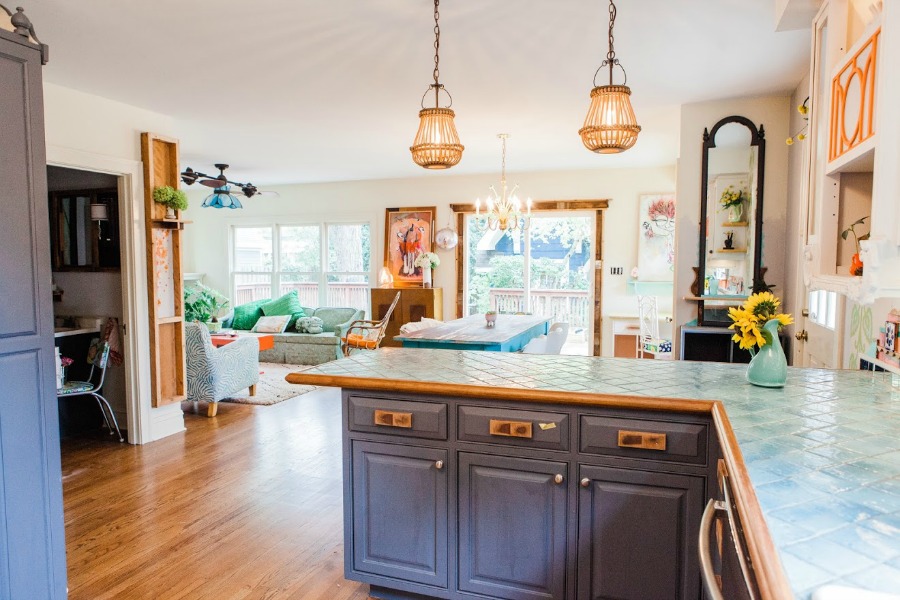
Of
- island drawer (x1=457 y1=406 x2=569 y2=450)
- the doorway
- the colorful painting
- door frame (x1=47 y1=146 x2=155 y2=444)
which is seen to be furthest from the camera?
the colorful painting

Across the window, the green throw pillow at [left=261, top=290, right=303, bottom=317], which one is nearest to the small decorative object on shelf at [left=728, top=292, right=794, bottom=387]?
the window

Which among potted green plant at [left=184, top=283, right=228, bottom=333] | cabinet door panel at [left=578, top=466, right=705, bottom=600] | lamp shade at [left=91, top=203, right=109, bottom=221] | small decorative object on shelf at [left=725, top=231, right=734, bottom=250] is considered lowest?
Answer: cabinet door panel at [left=578, top=466, right=705, bottom=600]

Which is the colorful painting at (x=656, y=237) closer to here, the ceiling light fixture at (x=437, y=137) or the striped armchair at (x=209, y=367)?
the striped armchair at (x=209, y=367)

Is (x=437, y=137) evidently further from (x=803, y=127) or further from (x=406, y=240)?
(x=406, y=240)

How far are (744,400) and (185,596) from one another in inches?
89.5

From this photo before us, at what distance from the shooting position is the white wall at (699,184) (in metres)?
4.02

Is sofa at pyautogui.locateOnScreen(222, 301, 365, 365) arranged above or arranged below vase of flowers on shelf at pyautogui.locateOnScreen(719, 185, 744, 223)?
below

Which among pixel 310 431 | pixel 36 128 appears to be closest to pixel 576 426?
pixel 36 128

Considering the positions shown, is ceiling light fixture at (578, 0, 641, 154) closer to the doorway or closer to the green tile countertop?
the green tile countertop

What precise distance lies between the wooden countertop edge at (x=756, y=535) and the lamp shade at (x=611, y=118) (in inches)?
52.2

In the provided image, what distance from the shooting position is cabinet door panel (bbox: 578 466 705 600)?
184 cm

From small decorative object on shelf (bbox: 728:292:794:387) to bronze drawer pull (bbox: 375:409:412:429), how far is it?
1211mm

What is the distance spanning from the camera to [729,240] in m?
4.07

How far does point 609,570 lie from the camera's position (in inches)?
75.7
